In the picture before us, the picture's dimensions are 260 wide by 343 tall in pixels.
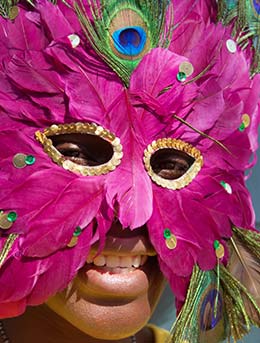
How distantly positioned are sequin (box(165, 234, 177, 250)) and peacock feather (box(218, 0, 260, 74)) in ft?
1.23

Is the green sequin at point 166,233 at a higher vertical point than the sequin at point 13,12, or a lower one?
lower

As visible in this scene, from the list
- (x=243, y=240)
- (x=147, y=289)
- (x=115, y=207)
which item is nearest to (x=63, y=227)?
(x=115, y=207)

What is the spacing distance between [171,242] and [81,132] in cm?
22

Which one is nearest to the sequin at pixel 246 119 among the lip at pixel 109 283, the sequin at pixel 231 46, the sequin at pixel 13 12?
the sequin at pixel 231 46

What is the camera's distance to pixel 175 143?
1195 millimetres

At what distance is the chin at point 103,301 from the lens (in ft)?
3.89

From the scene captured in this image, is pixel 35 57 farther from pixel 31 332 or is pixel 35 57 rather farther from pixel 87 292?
pixel 31 332

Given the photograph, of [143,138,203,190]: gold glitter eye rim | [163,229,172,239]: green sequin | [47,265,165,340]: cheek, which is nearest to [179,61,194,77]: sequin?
[143,138,203,190]: gold glitter eye rim

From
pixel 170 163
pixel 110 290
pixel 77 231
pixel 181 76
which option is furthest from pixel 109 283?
pixel 181 76

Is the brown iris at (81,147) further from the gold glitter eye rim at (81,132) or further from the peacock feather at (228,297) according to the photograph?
the peacock feather at (228,297)

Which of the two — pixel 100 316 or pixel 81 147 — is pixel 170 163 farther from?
pixel 100 316

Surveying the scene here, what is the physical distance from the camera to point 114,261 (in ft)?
3.94

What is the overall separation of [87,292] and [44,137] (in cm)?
26

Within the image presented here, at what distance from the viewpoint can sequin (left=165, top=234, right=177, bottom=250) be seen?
45.6 inches
